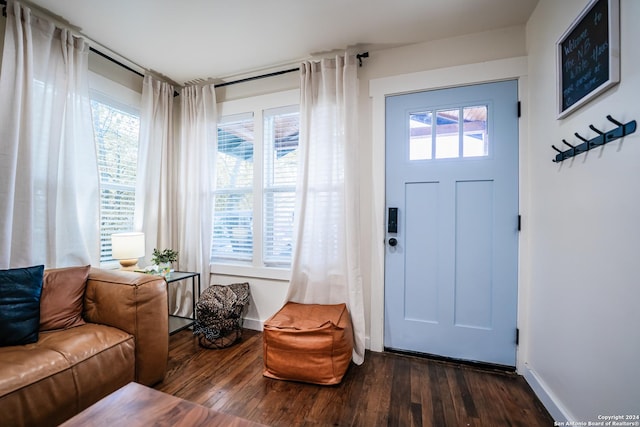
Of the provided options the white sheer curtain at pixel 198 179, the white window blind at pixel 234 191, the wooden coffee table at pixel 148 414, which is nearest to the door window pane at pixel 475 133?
the white window blind at pixel 234 191

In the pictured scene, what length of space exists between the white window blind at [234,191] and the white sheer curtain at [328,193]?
2.16 feet

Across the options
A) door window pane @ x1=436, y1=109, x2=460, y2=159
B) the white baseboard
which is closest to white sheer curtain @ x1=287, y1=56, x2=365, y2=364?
door window pane @ x1=436, y1=109, x2=460, y2=159

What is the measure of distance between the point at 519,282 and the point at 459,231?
0.52 m

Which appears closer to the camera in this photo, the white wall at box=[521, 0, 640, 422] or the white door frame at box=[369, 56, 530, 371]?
the white wall at box=[521, 0, 640, 422]

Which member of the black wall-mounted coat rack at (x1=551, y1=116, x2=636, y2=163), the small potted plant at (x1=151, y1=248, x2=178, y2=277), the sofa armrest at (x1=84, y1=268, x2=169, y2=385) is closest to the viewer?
the black wall-mounted coat rack at (x1=551, y1=116, x2=636, y2=163)

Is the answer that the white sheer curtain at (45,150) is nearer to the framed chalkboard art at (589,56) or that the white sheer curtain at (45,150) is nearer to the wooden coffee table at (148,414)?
the wooden coffee table at (148,414)

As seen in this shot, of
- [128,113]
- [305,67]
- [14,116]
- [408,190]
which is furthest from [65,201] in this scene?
[408,190]


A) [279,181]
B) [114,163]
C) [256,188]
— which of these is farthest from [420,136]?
[114,163]

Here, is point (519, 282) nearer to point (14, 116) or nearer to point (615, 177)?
point (615, 177)

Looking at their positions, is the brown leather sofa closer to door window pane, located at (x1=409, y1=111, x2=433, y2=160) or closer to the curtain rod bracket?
door window pane, located at (x1=409, y1=111, x2=433, y2=160)

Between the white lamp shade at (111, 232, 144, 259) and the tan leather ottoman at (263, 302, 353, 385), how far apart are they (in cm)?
136

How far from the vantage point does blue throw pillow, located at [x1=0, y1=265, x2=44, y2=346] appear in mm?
1340

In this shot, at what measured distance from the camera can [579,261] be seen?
128 centimetres

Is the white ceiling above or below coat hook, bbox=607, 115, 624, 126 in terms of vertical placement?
above
